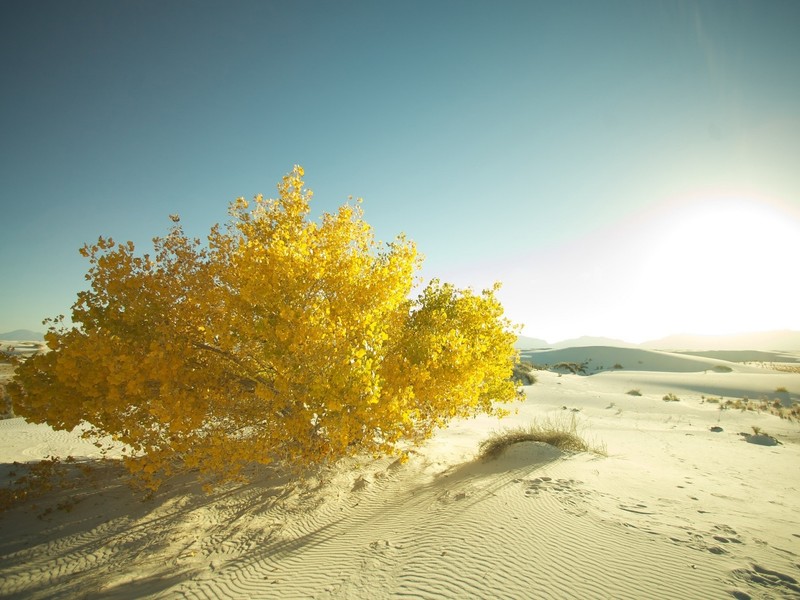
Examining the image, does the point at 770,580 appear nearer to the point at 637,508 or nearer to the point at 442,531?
the point at 637,508

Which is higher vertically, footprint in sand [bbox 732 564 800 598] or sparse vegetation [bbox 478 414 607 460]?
sparse vegetation [bbox 478 414 607 460]

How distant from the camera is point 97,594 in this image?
4.98m

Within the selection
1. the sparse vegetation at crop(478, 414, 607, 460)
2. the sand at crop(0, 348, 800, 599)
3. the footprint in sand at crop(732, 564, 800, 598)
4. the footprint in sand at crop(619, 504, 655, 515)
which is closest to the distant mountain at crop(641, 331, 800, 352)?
the sparse vegetation at crop(478, 414, 607, 460)

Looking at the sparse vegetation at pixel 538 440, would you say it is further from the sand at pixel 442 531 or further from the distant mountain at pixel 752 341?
the distant mountain at pixel 752 341

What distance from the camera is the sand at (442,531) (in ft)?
13.9

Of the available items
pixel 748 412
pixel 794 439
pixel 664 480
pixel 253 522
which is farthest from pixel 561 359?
pixel 253 522

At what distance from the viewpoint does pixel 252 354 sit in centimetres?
672

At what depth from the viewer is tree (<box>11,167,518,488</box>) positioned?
5805mm

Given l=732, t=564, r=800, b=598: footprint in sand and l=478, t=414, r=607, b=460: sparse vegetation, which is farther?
l=478, t=414, r=607, b=460: sparse vegetation

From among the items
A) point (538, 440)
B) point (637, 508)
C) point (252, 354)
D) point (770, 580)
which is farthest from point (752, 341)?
point (252, 354)

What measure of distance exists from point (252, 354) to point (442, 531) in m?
4.26

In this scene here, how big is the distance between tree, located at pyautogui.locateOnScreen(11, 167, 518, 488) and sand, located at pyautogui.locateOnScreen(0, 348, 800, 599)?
1183 millimetres

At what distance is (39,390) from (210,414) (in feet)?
9.15

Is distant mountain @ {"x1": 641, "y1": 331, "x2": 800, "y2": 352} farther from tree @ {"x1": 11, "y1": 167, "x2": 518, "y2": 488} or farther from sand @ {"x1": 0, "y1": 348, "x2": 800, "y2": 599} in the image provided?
tree @ {"x1": 11, "y1": 167, "x2": 518, "y2": 488}
